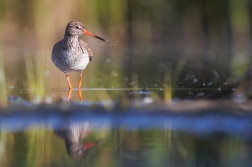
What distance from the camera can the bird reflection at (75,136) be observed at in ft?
13.0

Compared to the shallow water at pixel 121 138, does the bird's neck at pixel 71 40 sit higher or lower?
higher

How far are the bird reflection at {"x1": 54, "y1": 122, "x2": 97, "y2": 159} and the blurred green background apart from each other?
392 centimetres

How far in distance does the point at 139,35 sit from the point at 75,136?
11116 millimetres

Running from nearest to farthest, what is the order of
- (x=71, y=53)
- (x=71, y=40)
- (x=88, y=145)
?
(x=88, y=145)
(x=71, y=53)
(x=71, y=40)

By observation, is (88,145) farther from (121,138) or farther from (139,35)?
(139,35)

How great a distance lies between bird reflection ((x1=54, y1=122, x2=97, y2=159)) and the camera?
3.96 metres

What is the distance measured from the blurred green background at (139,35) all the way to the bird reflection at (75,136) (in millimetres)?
3925

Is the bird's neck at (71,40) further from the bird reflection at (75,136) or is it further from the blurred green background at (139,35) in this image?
the bird reflection at (75,136)

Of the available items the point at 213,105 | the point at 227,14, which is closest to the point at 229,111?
the point at 213,105

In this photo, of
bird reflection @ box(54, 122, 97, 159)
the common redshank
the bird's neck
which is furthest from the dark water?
the bird's neck

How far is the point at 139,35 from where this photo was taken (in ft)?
50.6

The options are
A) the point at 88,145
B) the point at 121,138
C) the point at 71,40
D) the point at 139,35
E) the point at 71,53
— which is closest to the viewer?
the point at 88,145

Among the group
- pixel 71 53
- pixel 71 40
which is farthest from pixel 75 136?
pixel 71 40

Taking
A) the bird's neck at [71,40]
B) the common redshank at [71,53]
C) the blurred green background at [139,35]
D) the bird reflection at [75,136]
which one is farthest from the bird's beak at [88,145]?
the blurred green background at [139,35]
